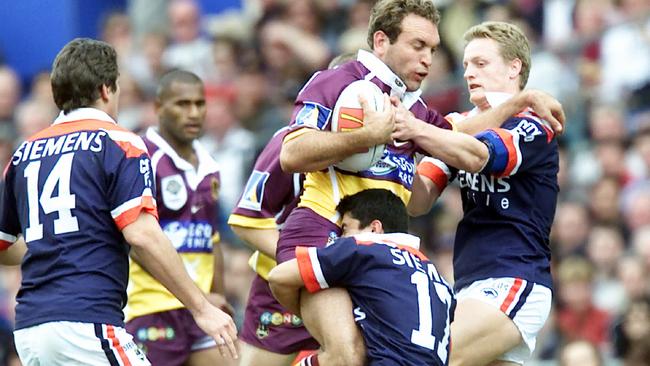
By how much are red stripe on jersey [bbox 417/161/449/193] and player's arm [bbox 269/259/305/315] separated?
1463mm

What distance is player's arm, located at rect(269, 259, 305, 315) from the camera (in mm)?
7007

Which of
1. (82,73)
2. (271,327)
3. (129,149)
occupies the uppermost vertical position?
(82,73)

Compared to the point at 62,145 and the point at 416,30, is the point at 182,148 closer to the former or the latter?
the point at 62,145

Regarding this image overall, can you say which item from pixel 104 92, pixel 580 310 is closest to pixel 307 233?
pixel 104 92

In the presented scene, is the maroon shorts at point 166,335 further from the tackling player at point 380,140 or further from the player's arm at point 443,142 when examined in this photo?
the player's arm at point 443,142

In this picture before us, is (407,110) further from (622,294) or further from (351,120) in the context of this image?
(622,294)

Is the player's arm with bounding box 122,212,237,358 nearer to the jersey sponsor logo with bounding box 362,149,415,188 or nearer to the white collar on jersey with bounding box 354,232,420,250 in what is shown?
the white collar on jersey with bounding box 354,232,420,250

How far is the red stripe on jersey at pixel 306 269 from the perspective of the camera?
6930 mm

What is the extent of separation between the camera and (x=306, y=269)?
22.8ft

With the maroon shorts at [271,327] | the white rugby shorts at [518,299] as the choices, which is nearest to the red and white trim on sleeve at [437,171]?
the white rugby shorts at [518,299]

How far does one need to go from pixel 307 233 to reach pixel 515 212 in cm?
118

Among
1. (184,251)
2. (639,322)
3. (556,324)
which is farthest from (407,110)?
(556,324)

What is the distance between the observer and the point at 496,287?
25.9 ft

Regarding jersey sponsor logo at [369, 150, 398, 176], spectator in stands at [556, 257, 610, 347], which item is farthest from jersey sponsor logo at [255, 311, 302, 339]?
spectator in stands at [556, 257, 610, 347]
